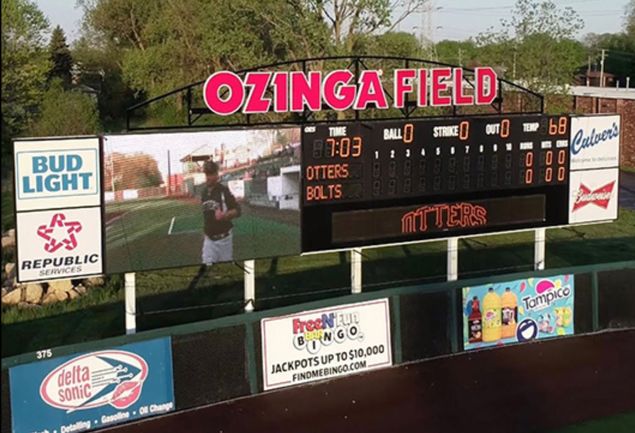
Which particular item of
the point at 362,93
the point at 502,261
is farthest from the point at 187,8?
the point at 362,93

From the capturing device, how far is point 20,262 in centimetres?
1274

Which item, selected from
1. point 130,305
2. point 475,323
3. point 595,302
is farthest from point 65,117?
point 595,302

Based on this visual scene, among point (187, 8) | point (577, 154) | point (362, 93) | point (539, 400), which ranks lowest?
point (539, 400)

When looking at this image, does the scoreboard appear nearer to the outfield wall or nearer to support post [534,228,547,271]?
support post [534,228,547,271]

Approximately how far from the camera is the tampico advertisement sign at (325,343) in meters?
14.0

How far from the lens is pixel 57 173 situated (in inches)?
504

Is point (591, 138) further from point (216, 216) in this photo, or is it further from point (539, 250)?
point (216, 216)

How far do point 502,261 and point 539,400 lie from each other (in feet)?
32.3

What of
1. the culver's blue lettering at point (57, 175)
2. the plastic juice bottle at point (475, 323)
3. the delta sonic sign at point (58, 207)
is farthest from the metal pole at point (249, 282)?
the plastic juice bottle at point (475, 323)

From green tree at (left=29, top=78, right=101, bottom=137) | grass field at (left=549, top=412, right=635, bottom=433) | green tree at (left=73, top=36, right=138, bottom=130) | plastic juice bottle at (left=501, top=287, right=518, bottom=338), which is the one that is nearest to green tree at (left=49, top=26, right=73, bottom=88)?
green tree at (left=73, top=36, right=138, bottom=130)

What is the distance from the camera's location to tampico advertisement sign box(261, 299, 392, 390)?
45.9ft

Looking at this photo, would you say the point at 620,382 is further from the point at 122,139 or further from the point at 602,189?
the point at 122,139

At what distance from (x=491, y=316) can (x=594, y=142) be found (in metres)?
4.54

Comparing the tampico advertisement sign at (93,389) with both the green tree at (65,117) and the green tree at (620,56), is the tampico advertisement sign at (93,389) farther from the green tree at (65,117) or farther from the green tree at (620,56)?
the green tree at (620,56)
